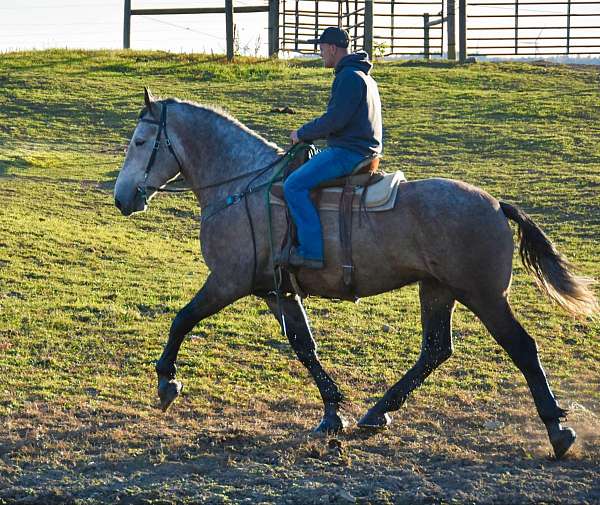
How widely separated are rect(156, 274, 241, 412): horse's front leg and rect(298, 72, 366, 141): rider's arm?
1366mm

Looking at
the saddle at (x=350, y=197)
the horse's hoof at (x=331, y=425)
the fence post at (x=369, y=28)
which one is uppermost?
the fence post at (x=369, y=28)

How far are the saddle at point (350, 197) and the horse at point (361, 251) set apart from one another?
6 centimetres

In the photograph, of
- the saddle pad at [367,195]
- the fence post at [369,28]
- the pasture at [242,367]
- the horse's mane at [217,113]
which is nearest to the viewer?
the pasture at [242,367]

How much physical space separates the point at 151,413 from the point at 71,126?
1644 cm

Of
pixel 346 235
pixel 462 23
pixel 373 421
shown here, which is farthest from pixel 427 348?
pixel 462 23

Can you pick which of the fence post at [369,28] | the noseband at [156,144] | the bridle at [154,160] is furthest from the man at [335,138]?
the fence post at [369,28]

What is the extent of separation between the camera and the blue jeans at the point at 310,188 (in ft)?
24.6

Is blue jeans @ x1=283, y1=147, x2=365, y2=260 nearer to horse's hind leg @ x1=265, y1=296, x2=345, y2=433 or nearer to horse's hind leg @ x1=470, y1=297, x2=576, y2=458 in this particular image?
horse's hind leg @ x1=265, y1=296, x2=345, y2=433

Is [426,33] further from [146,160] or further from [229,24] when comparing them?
[146,160]

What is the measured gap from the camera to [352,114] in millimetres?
7434

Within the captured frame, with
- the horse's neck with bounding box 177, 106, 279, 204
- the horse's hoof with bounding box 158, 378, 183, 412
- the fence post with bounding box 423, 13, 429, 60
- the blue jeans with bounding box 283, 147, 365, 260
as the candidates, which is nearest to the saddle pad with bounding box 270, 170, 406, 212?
the blue jeans with bounding box 283, 147, 365, 260

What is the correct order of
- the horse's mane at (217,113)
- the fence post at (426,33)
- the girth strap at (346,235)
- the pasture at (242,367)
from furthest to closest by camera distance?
1. the fence post at (426,33)
2. the horse's mane at (217,113)
3. the girth strap at (346,235)
4. the pasture at (242,367)

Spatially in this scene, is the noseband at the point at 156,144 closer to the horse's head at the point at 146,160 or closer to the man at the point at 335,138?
the horse's head at the point at 146,160

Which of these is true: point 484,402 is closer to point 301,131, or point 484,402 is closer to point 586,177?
point 301,131
